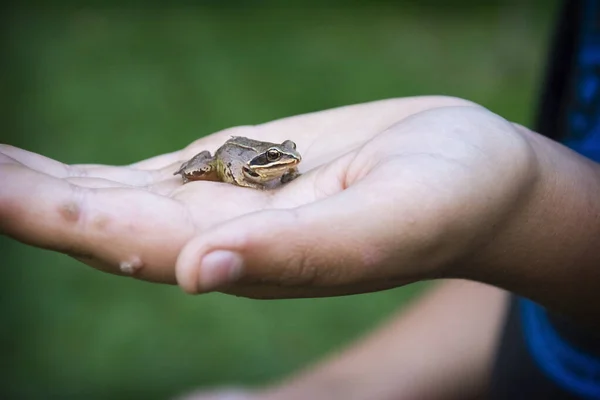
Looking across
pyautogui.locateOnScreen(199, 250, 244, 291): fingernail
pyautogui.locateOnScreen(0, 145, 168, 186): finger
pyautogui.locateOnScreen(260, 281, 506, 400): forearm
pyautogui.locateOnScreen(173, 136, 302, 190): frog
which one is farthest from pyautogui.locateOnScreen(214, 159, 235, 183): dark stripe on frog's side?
pyautogui.locateOnScreen(199, 250, 244, 291): fingernail

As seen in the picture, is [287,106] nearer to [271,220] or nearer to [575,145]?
[575,145]

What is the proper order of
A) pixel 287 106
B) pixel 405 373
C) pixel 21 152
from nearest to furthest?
1. pixel 21 152
2. pixel 405 373
3. pixel 287 106

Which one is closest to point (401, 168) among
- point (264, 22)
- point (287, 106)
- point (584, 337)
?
point (584, 337)

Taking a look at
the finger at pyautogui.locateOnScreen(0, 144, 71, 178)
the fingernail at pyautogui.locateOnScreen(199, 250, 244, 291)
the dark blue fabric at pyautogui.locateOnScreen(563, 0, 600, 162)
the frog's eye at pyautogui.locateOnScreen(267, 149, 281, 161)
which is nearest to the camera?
the fingernail at pyautogui.locateOnScreen(199, 250, 244, 291)

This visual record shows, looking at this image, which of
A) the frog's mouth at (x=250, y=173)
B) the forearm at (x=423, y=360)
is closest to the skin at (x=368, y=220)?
the frog's mouth at (x=250, y=173)

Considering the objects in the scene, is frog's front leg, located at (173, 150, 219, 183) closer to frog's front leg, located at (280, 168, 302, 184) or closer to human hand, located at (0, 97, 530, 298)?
frog's front leg, located at (280, 168, 302, 184)

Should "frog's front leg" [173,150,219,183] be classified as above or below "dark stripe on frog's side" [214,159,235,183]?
above

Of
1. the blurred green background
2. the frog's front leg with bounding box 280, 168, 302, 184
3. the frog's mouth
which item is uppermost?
the frog's front leg with bounding box 280, 168, 302, 184

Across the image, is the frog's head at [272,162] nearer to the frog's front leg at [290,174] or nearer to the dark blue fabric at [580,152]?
the frog's front leg at [290,174]
